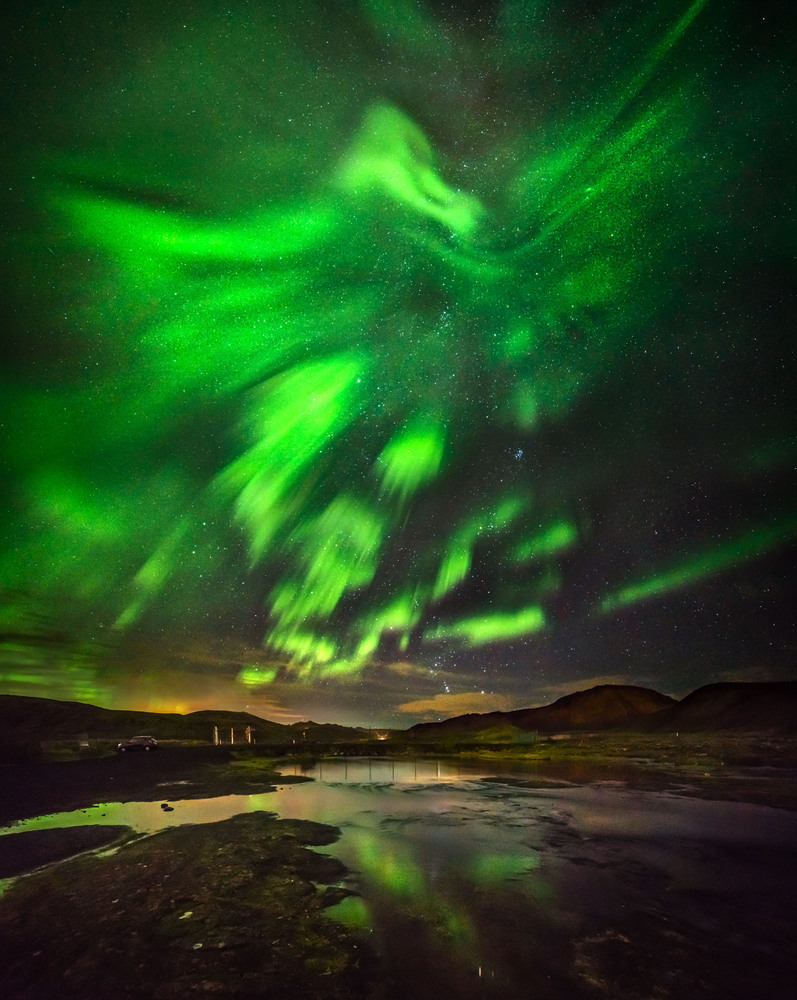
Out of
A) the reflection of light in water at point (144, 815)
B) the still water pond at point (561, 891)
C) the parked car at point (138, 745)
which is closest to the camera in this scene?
the still water pond at point (561, 891)

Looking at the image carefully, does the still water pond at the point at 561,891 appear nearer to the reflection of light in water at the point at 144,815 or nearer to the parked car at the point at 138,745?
the reflection of light in water at the point at 144,815

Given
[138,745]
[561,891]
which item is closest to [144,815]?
[561,891]

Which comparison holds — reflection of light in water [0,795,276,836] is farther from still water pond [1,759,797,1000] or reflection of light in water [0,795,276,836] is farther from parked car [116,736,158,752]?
parked car [116,736,158,752]

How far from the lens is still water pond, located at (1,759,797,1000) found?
8062 millimetres

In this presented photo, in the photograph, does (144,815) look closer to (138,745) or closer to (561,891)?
(561,891)

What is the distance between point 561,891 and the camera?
470 inches

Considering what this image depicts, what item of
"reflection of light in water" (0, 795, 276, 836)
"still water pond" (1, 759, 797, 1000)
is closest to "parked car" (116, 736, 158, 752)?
"reflection of light in water" (0, 795, 276, 836)

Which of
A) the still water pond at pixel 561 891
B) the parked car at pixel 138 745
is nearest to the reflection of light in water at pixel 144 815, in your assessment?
the still water pond at pixel 561 891

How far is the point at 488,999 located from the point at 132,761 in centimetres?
4348

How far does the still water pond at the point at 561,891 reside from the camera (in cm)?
806

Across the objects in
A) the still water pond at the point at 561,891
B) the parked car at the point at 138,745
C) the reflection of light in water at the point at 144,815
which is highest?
the parked car at the point at 138,745

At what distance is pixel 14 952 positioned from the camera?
874cm

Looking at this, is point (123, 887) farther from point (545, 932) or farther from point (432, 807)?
point (432, 807)

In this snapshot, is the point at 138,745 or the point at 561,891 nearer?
the point at 561,891
